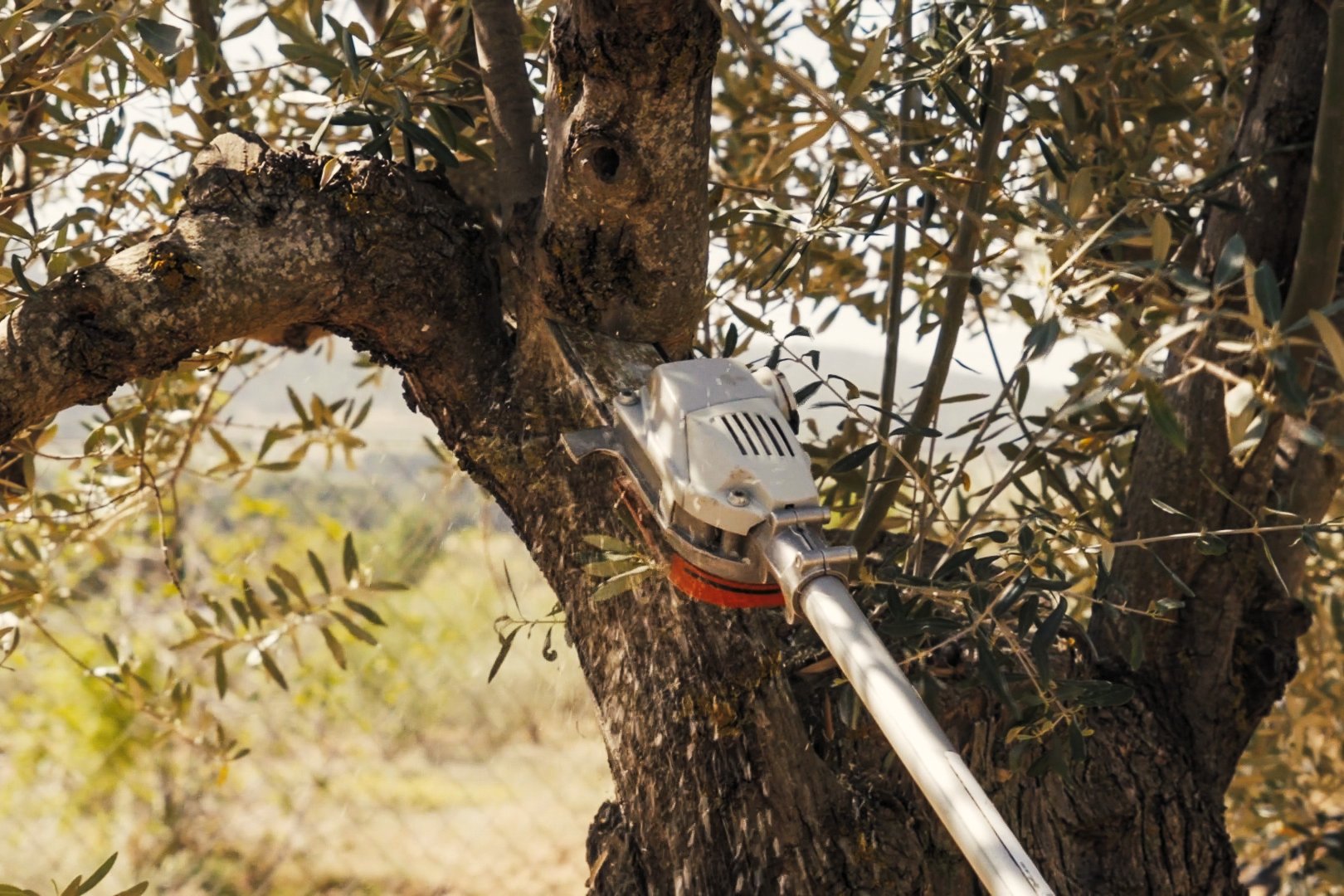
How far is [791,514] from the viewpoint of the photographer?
0.71 metres

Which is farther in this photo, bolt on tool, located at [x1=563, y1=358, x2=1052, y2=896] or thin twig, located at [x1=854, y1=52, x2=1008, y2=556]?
thin twig, located at [x1=854, y1=52, x2=1008, y2=556]

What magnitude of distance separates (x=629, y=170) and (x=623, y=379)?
0.53 feet

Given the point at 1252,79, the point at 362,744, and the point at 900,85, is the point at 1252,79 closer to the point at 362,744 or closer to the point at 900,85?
the point at 900,85

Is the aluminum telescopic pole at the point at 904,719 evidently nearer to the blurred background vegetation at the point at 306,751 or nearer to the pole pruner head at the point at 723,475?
the pole pruner head at the point at 723,475

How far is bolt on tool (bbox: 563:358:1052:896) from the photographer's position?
1.95 feet

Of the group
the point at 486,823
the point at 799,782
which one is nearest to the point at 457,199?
the point at 799,782

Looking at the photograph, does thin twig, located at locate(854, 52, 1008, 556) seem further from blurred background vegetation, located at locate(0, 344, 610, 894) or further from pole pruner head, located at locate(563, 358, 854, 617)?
blurred background vegetation, located at locate(0, 344, 610, 894)

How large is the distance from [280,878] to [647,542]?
7.89ft

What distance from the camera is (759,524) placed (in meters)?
0.71

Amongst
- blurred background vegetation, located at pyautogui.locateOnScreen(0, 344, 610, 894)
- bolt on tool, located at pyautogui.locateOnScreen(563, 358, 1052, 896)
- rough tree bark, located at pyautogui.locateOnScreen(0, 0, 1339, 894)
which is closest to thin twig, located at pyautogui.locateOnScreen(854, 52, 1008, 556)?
rough tree bark, located at pyautogui.locateOnScreen(0, 0, 1339, 894)

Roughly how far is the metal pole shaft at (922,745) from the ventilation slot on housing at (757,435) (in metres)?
0.10

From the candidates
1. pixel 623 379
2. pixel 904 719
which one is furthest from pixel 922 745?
pixel 623 379

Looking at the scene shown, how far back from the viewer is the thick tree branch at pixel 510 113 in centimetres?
100

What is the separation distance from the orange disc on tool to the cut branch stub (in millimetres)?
267
